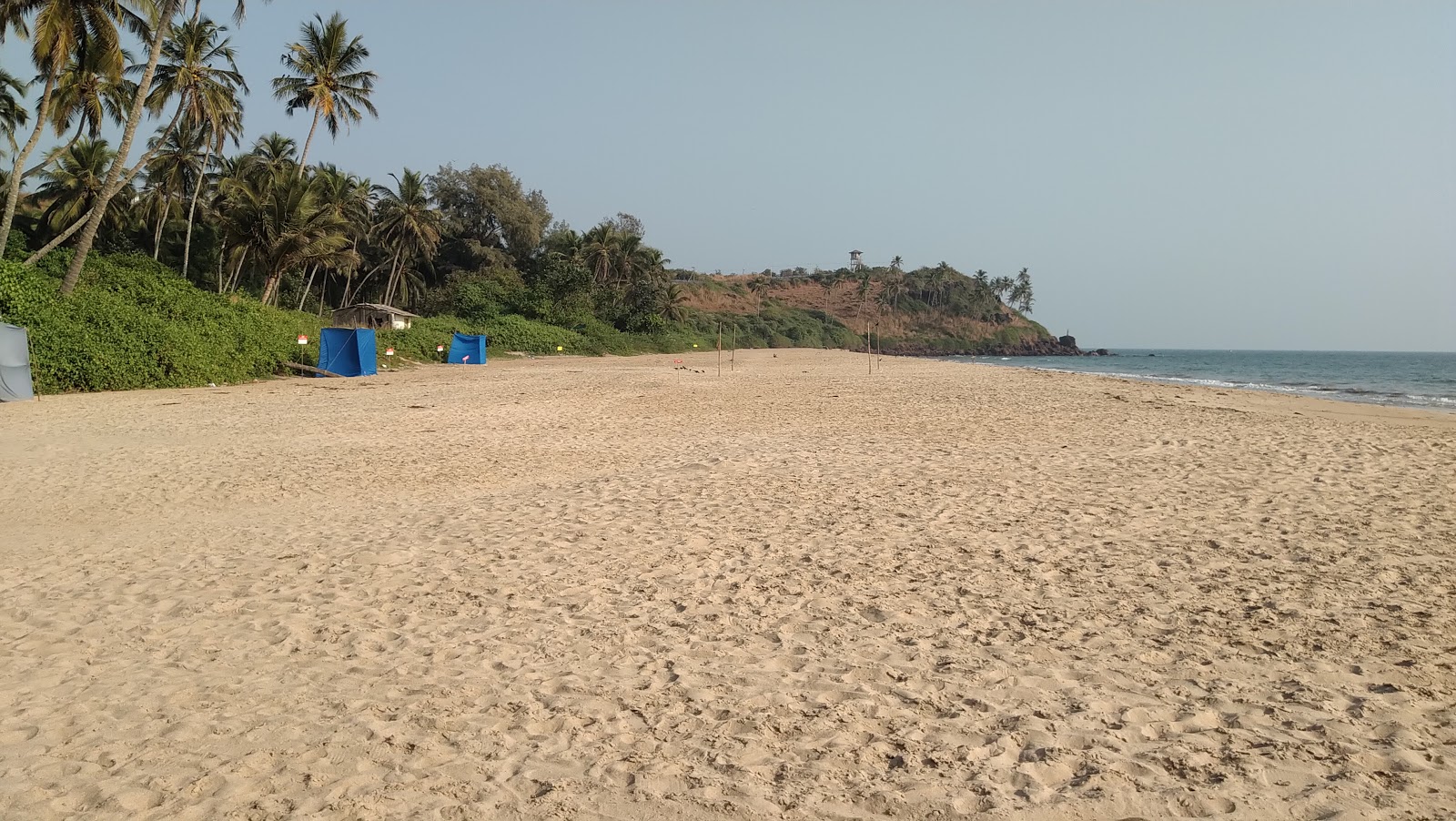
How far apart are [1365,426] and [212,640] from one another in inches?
560

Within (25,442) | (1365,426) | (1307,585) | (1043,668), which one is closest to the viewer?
(1043,668)

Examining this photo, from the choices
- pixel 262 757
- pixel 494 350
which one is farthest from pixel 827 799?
pixel 494 350

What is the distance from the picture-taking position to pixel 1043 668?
358cm

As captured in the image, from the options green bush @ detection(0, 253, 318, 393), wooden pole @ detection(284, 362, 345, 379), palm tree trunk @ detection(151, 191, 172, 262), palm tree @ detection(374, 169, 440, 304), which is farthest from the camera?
palm tree @ detection(374, 169, 440, 304)

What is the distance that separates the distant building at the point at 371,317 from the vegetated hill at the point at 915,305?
60.5 m

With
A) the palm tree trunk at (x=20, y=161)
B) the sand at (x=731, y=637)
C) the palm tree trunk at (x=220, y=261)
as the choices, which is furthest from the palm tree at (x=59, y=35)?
the sand at (x=731, y=637)

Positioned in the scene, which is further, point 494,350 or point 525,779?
point 494,350

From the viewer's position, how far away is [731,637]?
13.1ft

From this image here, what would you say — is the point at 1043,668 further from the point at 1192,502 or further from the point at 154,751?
the point at 1192,502

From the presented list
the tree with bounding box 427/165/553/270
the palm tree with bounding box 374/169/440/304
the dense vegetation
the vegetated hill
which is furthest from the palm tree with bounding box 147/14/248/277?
the vegetated hill

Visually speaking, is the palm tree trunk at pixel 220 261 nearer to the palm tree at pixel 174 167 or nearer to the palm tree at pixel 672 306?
the palm tree at pixel 174 167

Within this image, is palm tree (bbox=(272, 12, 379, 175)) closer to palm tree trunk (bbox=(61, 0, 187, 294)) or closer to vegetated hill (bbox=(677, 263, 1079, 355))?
palm tree trunk (bbox=(61, 0, 187, 294))

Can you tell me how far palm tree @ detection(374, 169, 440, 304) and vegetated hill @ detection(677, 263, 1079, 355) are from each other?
53.1 m

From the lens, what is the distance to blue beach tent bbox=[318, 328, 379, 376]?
2248cm
